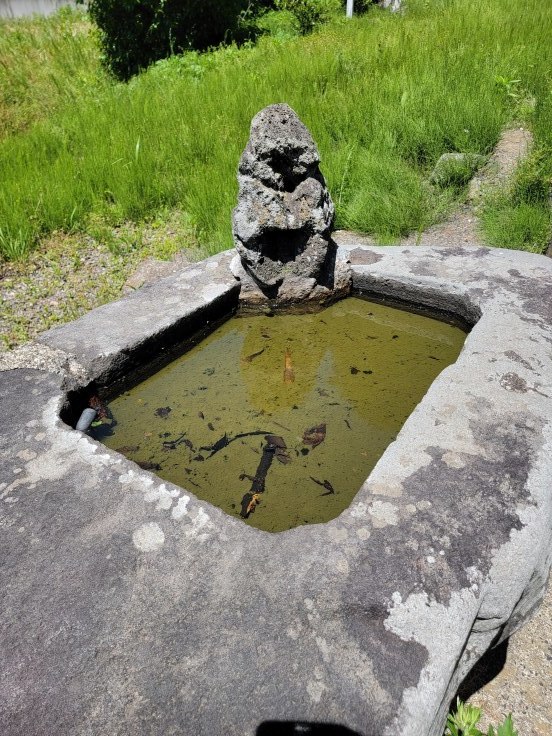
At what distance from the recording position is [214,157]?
446 cm

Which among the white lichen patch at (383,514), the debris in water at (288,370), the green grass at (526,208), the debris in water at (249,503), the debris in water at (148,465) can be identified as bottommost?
the debris in water at (288,370)

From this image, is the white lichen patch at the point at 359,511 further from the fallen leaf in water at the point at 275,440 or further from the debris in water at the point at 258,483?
the fallen leaf in water at the point at 275,440

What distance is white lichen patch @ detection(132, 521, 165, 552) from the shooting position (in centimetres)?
139

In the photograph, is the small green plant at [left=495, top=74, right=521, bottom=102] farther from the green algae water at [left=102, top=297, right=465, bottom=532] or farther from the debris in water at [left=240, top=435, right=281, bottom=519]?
the debris in water at [left=240, top=435, right=281, bottom=519]

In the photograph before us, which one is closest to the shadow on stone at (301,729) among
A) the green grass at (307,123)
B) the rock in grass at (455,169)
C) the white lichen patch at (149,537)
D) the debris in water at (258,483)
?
the white lichen patch at (149,537)

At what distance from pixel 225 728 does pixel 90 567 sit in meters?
0.52

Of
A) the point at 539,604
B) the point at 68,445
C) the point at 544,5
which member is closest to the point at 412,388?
the point at 539,604

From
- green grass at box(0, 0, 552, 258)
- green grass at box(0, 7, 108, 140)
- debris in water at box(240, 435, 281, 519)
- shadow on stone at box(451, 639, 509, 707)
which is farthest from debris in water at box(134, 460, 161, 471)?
green grass at box(0, 7, 108, 140)

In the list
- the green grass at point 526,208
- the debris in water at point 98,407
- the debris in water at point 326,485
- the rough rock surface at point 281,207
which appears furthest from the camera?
the green grass at point 526,208

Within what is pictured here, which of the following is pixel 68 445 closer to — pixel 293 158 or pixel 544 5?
pixel 293 158

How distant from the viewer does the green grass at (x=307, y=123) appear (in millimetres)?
3875

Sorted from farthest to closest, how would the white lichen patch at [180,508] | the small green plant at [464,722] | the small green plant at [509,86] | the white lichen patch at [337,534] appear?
the small green plant at [509,86] → the white lichen patch at [180,508] → the white lichen patch at [337,534] → the small green plant at [464,722]

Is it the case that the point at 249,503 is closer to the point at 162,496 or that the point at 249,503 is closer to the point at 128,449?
the point at 162,496

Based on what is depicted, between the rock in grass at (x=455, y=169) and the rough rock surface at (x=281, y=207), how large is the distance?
5.61 ft
